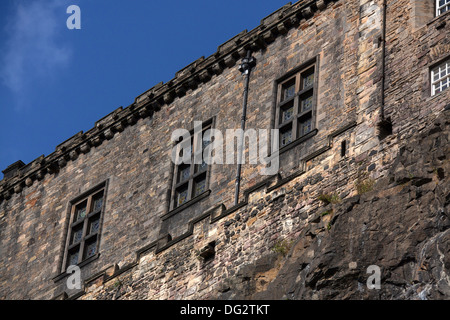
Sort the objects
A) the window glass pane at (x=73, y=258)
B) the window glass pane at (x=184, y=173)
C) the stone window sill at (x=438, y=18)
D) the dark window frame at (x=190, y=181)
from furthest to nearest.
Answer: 1. the window glass pane at (x=73, y=258)
2. the window glass pane at (x=184, y=173)
3. the dark window frame at (x=190, y=181)
4. the stone window sill at (x=438, y=18)

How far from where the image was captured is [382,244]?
27.0m

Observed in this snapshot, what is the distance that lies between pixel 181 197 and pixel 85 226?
11.1ft

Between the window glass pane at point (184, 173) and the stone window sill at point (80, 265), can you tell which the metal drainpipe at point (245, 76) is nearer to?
the window glass pane at point (184, 173)

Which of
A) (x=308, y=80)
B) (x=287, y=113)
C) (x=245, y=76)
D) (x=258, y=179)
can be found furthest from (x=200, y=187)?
(x=308, y=80)

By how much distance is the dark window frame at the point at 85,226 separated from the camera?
36.4 metres

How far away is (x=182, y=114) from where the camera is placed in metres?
37.0

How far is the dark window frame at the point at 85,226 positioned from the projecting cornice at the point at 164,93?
1758 mm

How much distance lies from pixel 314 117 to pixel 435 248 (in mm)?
7703

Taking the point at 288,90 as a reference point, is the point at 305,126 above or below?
below

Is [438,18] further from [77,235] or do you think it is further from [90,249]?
[77,235]

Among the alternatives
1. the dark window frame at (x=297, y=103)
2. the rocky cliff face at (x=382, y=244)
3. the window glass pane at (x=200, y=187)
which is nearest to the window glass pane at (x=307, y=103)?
the dark window frame at (x=297, y=103)

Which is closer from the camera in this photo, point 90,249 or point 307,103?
point 307,103

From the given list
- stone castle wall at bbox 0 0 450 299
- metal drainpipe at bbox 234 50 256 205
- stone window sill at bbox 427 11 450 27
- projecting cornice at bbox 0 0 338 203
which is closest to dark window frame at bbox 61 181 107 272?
stone castle wall at bbox 0 0 450 299

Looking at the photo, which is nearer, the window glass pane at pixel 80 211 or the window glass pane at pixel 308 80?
the window glass pane at pixel 308 80
